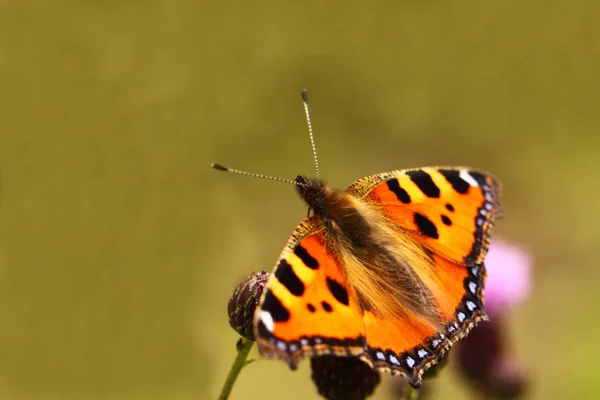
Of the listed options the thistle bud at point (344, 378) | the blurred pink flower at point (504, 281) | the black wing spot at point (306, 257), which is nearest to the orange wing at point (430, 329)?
the black wing spot at point (306, 257)

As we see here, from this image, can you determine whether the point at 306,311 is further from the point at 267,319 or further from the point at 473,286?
the point at 473,286

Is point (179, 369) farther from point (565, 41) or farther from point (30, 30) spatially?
point (565, 41)

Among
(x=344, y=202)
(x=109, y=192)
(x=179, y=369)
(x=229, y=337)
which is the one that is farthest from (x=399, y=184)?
(x=109, y=192)

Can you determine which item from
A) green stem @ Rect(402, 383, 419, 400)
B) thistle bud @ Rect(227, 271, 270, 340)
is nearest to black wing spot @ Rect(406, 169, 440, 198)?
thistle bud @ Rect(227, 271, 270, 340)

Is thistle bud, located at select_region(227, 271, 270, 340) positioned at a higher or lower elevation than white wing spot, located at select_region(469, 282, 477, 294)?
lower

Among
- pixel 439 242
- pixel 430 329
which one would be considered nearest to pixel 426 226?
pixel 439 242

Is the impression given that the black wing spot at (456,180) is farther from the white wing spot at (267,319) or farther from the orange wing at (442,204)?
the white wing spot at (267,319)

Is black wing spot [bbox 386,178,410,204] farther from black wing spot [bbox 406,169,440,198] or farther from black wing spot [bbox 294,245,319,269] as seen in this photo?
black wing spot [bbox 294,245,319,269]
